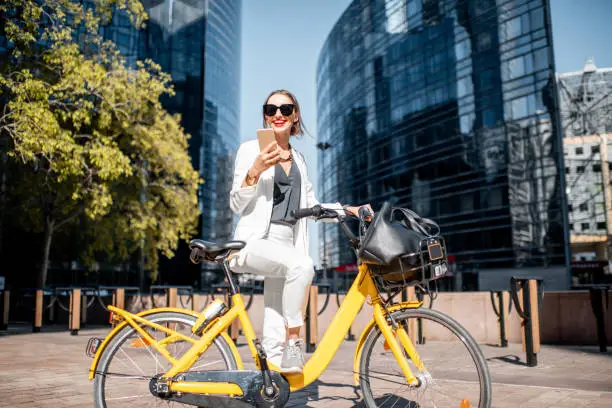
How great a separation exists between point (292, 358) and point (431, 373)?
2.57 ft

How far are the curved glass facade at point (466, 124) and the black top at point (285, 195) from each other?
28575 millimetres

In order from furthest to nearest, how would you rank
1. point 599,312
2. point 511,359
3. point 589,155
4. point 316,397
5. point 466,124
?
point 589,155 → point 466,124 → point 599,312 → point 511,359 → point 316,397

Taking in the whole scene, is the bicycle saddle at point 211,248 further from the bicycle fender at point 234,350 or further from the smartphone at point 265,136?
the smartphone at point 265,136

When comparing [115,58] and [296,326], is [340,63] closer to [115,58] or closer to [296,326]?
[115,58]

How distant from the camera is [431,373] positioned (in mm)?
3137

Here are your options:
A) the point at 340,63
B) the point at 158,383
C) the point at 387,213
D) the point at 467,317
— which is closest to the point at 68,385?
the point at 158,383

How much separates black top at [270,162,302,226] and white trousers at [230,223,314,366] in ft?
0.19

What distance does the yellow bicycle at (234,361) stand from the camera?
300 centimetres

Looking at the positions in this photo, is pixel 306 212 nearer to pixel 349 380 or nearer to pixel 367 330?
pixel 367 330

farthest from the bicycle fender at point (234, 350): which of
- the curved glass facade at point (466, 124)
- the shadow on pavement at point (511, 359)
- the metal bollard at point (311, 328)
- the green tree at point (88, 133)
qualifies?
the curved glass facade at point (466, 124)

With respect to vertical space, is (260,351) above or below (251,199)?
below

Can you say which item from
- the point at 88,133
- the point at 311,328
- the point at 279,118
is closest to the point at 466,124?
the point at 88,133

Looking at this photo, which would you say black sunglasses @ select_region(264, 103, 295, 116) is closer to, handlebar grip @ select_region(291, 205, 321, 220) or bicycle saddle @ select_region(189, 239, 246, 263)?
handlebar grip @ select_region(291, 205, 321, 220)

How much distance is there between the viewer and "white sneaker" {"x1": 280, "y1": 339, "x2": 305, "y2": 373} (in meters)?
3.11
